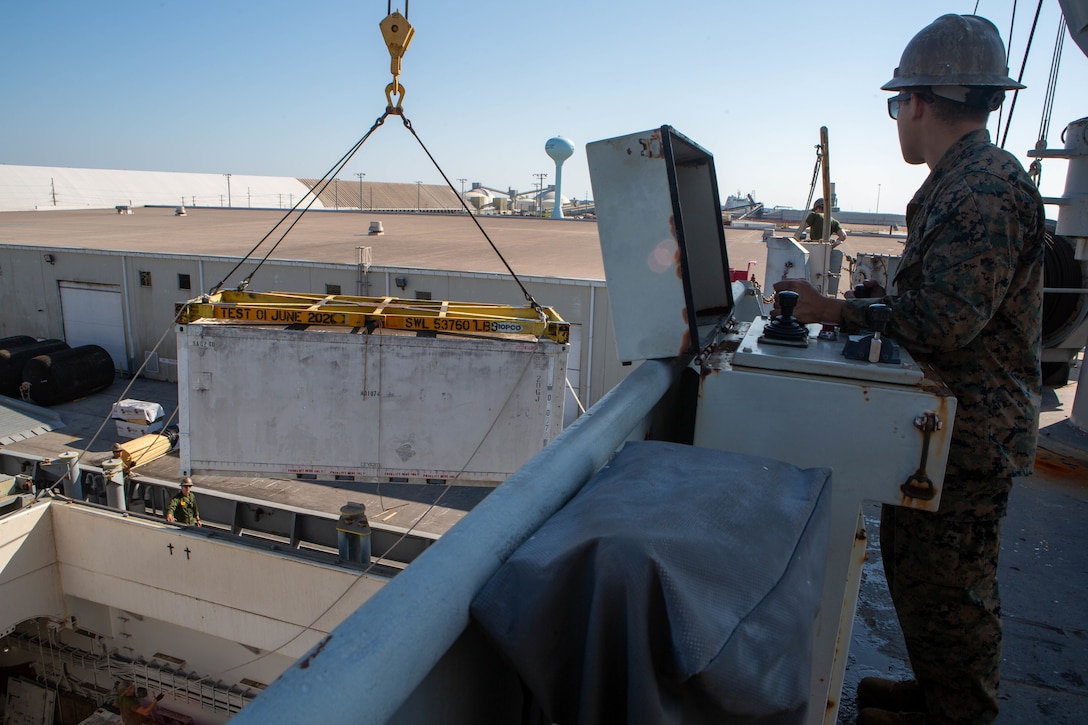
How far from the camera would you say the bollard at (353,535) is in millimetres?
8859

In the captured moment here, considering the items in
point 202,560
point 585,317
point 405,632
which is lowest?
point 202,560

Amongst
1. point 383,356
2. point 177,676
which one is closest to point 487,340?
point 383,356

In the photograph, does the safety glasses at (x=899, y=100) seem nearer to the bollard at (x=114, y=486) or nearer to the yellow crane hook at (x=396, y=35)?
the yellow crane hook at (x=396, y=35)

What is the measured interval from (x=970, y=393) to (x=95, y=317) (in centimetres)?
2435

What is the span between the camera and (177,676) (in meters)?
10.8

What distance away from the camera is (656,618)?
3.51 ft

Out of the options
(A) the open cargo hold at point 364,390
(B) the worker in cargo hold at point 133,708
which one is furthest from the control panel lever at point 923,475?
(B) the worker in cargo hold at point 133,708

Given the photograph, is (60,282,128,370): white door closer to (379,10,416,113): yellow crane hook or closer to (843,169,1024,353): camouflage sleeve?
(379,10,416,113): yellow crane hook

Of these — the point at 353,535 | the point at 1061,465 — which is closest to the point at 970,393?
the point at 1061,465

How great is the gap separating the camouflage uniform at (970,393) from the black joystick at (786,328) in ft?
0.79

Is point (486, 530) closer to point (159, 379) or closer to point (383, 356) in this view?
point (383, 356)

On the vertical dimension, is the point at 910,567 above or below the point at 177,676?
above

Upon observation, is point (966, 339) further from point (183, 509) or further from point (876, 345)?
point (183, 509)

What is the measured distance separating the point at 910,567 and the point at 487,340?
19.5 feet
